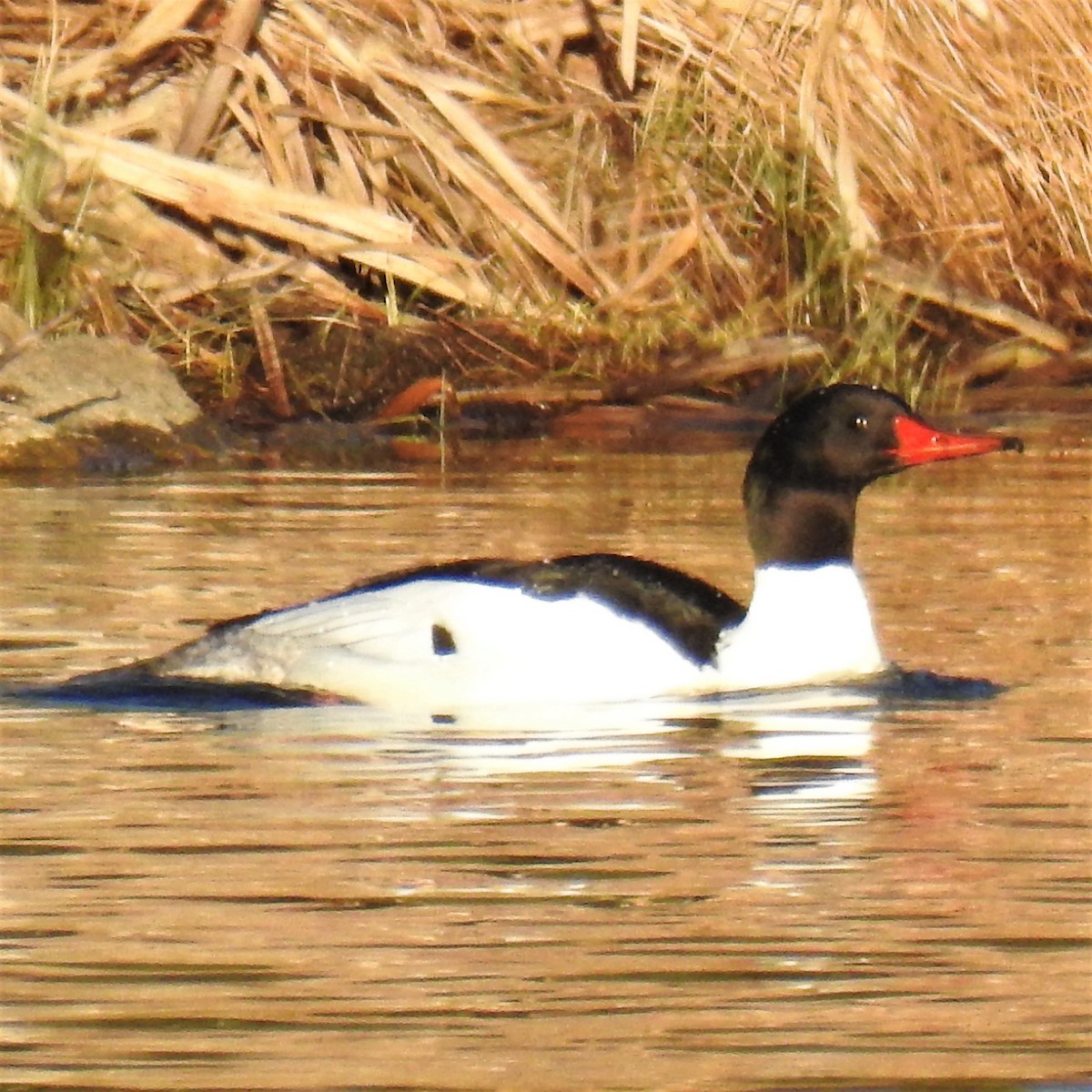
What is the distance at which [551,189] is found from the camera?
550 inches

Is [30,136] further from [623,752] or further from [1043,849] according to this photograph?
[1043,849]

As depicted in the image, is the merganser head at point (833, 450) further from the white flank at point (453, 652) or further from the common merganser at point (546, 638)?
the white flank at point (453, 652)

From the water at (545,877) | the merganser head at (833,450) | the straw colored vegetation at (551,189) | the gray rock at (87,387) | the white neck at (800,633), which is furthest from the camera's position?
the straw colored vegetation at (551,189)

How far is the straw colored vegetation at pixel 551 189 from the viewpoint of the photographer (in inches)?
508

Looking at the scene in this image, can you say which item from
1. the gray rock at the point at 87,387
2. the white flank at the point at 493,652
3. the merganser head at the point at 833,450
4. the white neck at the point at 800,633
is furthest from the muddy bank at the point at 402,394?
the white flank at the point at 493,652

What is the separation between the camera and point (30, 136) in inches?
497

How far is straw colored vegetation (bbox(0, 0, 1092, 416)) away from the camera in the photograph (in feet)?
42.3

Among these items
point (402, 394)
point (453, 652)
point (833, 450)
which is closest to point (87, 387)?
point (402, 394)

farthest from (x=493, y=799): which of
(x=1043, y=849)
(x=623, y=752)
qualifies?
(x=1043, y=849)

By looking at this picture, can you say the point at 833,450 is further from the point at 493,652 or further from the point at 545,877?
the point at 545,877

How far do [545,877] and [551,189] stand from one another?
30.3ft

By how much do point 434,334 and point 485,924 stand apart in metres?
8.68

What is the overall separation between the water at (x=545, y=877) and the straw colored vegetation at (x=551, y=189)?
4.16 meters

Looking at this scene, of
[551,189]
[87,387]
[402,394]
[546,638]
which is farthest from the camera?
[551,189]
